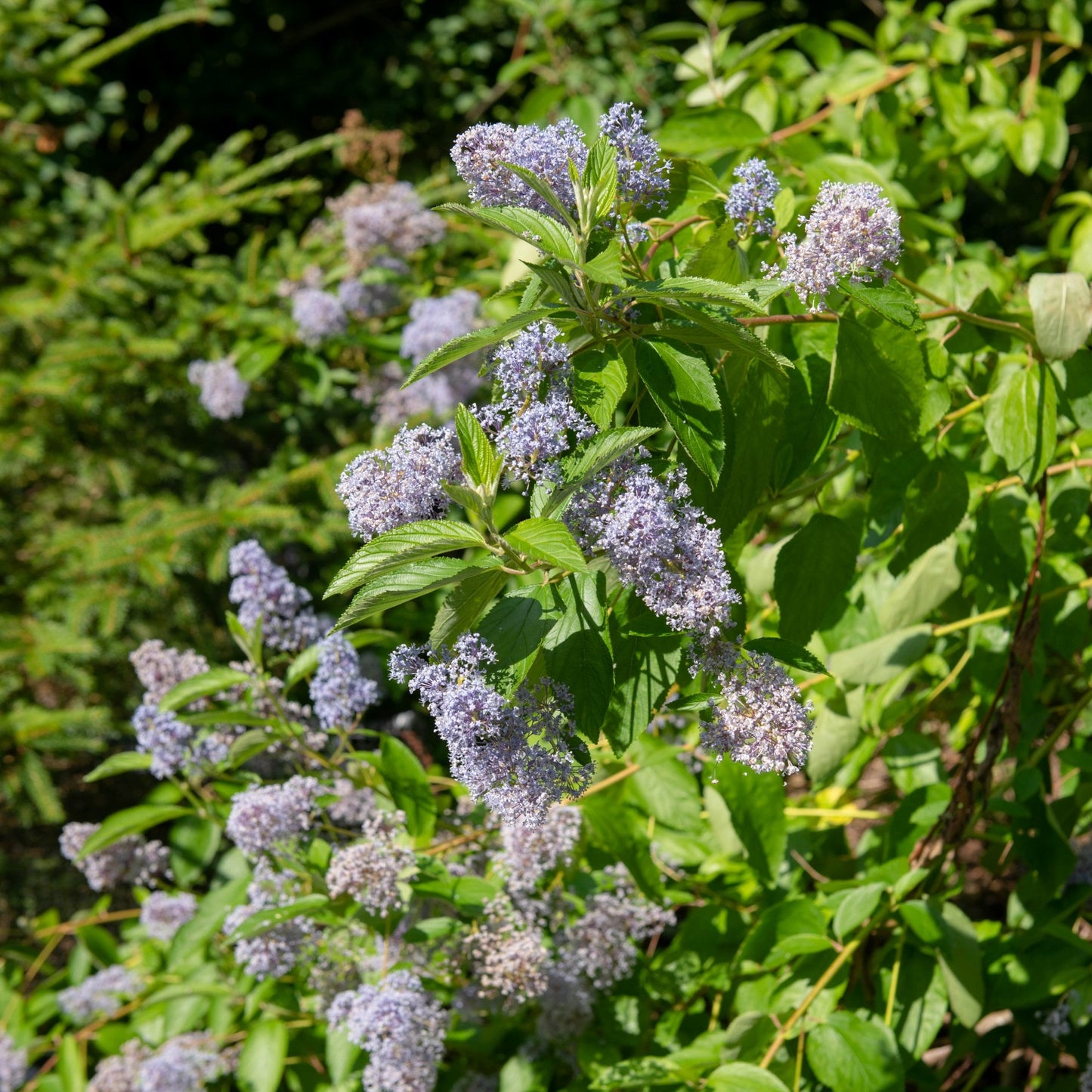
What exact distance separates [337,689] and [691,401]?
0.84 metres

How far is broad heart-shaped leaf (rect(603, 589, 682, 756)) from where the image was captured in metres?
0.95

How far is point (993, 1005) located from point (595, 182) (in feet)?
4.39

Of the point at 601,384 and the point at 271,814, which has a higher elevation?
the point at 601,384

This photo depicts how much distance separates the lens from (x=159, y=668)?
177cm

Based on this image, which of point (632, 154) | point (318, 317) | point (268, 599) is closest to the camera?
point (632, 154)

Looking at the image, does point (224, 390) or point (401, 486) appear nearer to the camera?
point (401, 486)

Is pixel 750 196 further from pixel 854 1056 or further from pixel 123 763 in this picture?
pixel 123 763

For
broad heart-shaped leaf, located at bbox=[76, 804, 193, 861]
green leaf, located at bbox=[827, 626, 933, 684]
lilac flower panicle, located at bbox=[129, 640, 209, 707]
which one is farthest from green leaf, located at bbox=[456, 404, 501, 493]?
broad heart-shaped leaf, located at bbox=[76, 804, 193, 861]

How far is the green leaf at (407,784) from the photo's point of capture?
5.13ft

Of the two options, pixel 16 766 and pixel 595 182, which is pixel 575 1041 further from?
pixel 16 766

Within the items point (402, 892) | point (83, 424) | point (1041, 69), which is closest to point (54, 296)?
point (83, 424)

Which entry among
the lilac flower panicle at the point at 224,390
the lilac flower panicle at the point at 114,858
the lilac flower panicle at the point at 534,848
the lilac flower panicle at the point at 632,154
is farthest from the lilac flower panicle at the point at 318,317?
the lilac flower panicle at the point at 632,154

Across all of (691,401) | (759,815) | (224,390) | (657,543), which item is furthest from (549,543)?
(224,390)

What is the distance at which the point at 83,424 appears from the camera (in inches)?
126
